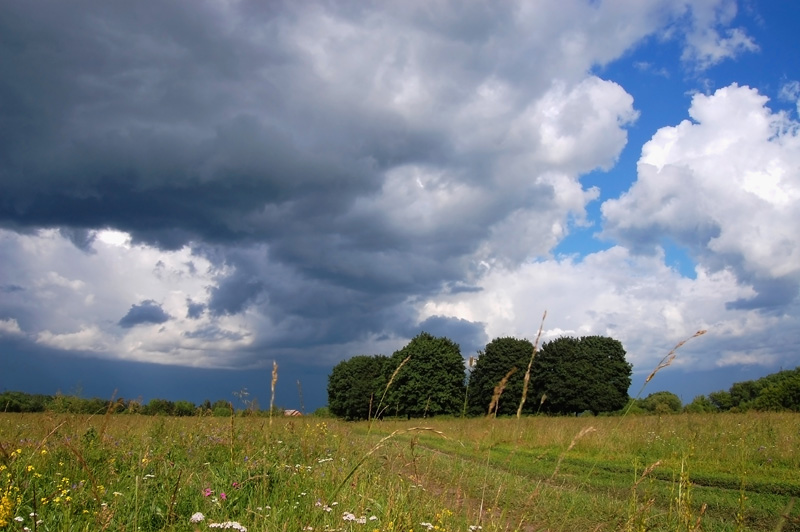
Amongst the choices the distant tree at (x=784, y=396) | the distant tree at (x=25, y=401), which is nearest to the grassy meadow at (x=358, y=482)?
the distant tree at (x=25, y=401)

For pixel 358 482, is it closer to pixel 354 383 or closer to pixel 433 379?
pixel 433 379

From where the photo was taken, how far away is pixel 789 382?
38.2 metres

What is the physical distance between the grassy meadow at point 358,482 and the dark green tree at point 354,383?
5470 centimetres

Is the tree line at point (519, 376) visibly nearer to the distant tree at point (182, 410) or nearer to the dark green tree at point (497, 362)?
the dark green tree at point (497, 362)

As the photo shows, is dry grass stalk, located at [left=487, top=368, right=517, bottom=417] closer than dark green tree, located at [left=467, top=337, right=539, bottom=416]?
Yes

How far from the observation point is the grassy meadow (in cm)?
376

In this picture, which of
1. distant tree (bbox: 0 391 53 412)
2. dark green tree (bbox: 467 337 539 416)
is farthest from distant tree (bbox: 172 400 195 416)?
dark green tree (bbox: 467 337 539 416)

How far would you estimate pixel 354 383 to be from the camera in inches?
2800

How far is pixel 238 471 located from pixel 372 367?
6804cm

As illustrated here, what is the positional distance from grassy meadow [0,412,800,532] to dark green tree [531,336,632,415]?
4683 cm

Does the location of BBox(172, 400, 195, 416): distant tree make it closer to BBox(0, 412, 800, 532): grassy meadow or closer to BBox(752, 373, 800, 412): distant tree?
BBox(0, 412, 800, 532): grassy meadow

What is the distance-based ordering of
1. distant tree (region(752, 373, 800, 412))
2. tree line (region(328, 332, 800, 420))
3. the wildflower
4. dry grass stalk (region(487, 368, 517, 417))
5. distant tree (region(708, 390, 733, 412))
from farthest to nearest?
distant tree (region(708, 390, 733, 412)) < tree line (region(328, 332, 800, 420)) < distant tree (region(752, 373, 800, 412)) < the wildflower < dry grass stalk (region(487, 368, 517, 417))

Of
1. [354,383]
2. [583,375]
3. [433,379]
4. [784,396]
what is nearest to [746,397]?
[583,375]

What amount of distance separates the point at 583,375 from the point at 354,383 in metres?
29.3
